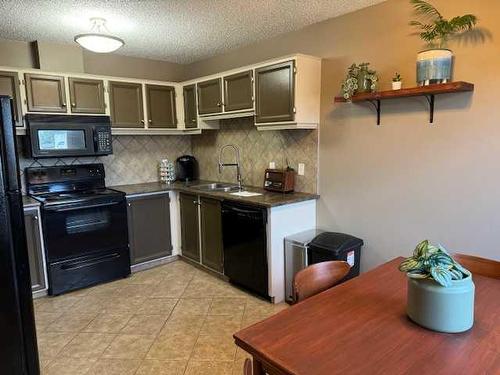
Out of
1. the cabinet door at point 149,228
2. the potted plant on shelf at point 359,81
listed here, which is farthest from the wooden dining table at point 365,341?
the cabinet door at point 149,228

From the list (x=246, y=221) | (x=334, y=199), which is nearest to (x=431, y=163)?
(x=334, y=199)

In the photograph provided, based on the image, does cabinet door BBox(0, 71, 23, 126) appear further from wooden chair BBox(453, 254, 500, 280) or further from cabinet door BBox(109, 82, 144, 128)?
wooden chair BBox(453, 254, 500, 280)

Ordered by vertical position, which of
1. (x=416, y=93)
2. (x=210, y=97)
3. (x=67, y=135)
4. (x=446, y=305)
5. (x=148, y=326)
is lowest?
(x=148, y=326)

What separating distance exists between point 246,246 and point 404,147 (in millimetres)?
1570

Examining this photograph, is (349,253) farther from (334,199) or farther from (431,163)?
(431,163)

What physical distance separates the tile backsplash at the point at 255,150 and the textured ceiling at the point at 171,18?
96 cm

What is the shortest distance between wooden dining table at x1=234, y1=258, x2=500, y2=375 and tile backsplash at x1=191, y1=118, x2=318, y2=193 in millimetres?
1949

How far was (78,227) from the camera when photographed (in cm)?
330

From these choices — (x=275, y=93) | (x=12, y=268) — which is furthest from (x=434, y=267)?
(x=275, y=93)

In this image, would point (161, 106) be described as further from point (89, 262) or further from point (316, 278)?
point (316, 278)

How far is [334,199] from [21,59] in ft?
11.2

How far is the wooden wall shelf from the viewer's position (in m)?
2.14

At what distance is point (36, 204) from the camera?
10.1 ft

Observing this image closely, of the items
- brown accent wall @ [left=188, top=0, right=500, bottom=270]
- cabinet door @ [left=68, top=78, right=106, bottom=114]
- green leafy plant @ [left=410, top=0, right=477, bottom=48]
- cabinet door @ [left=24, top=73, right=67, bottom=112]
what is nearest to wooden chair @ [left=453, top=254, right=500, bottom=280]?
brown accent wall @ [left=188, top=0, right=500, bottom=270]
